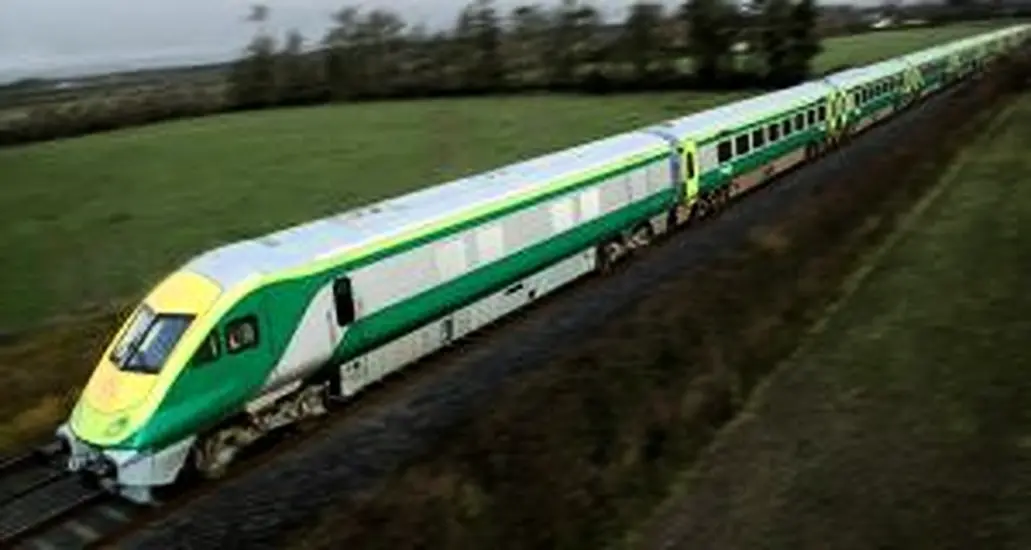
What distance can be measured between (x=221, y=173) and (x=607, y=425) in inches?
2074

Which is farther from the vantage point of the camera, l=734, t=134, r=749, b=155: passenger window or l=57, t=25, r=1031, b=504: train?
l=734, t=134, r=749, b=155: passenger window

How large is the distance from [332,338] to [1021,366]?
36.3 feet

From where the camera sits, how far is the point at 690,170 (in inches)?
1337

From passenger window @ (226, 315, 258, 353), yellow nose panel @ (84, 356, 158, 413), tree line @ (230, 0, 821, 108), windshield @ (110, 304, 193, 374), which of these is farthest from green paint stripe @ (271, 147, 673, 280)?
tree line @ (230, 0, 821, 108)

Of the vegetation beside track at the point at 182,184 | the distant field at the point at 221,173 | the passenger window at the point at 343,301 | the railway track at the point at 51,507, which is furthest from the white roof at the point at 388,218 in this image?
the distant field at the point at 221,173

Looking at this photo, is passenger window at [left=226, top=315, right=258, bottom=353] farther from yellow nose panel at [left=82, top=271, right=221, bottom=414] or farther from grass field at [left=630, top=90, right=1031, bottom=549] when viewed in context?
grass field at [left=630, top=90, right=1031, bottom=549]

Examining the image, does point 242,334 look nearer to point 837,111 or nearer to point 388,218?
point 388,218

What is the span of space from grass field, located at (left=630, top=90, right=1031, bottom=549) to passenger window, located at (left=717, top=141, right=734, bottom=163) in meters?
10.0

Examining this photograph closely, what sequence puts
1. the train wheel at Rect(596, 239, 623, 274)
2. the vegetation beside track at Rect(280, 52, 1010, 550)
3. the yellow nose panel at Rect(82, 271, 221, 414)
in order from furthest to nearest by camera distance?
the train wheel at Rect(596, 239, 623, 274) < the yellow nose panel at Rect(82, 271, 221, 414) < the vegetation beside track at Rect(280, 52, 1010, 550)

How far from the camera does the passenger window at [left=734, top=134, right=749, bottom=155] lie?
3759 cm

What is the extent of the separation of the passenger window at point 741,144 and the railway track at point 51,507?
23.8 metres

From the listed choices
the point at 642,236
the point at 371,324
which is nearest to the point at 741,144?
the point at 642,236

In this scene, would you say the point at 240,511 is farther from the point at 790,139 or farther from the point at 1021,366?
the point at 790,139

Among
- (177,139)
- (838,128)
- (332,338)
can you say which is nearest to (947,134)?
(838,128)
